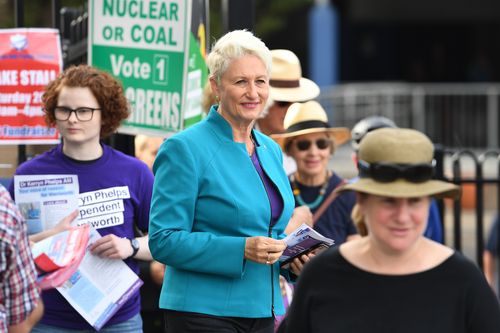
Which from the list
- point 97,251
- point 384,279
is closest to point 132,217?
point 97,251

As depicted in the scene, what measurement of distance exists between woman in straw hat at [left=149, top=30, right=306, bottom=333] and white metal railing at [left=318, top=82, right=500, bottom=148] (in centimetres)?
1585

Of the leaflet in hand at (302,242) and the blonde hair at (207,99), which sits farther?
the blonde hair at (207,99)

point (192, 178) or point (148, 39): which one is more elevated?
point (148, 39)

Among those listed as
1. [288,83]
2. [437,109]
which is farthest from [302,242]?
[437,109]

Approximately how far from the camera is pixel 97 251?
16.1ft

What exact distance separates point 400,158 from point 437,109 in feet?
57.7

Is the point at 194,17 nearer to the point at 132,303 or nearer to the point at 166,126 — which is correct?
the point at 166,126

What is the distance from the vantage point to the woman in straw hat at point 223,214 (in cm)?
434

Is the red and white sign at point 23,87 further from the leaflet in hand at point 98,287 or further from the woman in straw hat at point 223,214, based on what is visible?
the woman in straw hat at point 223,214

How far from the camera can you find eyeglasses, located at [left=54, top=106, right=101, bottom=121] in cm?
501

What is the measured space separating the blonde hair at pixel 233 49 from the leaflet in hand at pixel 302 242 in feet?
2.27

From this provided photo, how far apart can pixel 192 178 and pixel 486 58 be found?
77.6ft

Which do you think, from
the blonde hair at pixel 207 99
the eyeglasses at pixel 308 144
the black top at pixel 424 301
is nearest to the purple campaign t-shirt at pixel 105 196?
the blonde hair at pixel 207 99

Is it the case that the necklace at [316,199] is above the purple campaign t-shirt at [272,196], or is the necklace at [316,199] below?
below
